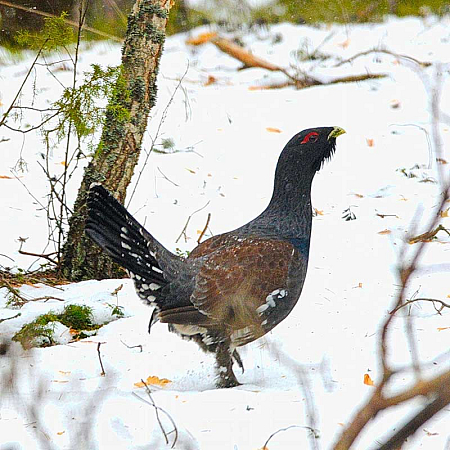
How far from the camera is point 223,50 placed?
1038cm

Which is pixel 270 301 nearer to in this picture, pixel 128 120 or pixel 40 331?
pixel 40 331

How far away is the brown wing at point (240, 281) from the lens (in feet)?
12.8

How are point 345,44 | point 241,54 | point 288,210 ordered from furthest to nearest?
point 345,44 < point 241,54 < point 288,210

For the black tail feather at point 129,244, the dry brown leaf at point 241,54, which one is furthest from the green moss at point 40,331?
the dry brown leaf at point 241,54

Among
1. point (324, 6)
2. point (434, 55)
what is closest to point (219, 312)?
point (434, 55)

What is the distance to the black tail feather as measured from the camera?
400cm

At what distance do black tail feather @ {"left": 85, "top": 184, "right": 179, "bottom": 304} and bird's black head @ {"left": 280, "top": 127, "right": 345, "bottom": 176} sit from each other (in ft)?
3.32

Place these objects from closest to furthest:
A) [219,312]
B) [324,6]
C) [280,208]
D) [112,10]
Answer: [219,312] < [280,208] < [112,10] < [324,6]

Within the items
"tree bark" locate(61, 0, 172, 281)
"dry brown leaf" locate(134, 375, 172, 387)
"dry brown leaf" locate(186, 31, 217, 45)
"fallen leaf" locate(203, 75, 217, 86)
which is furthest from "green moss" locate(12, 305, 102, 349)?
"dry brown leaf" locate(186, 31, 217, 45)

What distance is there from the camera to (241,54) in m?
10.1

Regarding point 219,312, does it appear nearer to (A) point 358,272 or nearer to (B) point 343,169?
(A) point 358,272

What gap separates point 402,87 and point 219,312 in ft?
20.5

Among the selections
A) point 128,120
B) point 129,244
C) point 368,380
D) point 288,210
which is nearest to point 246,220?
point 128,120

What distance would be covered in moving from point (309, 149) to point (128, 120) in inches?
55.5
